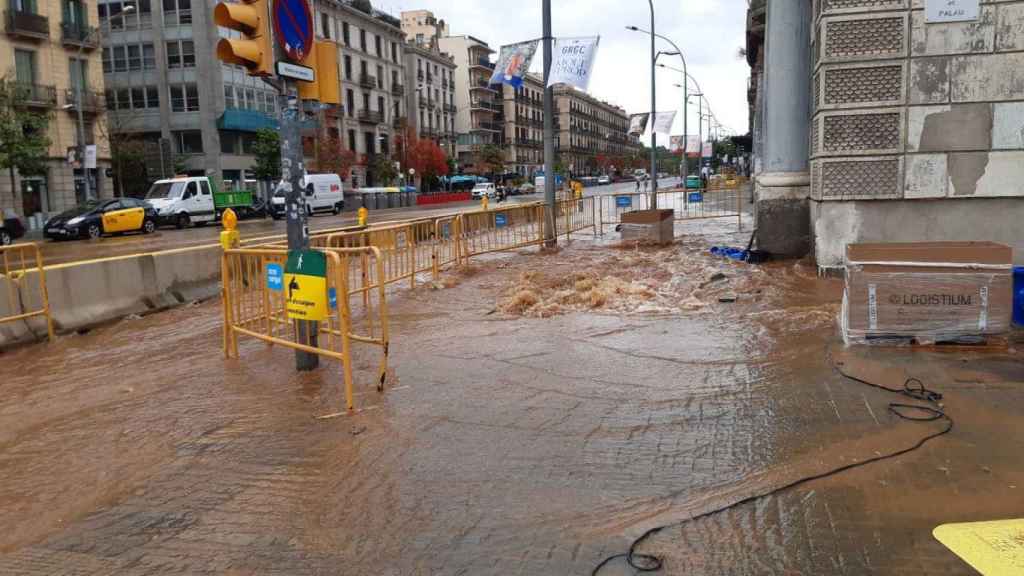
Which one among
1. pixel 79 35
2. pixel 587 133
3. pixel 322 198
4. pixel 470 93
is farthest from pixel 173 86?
pixel 587 133

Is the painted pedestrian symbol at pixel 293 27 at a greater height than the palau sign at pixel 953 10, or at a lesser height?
lesser

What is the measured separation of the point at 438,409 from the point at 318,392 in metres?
1.23

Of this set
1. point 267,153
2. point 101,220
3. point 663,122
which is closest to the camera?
point 101,220

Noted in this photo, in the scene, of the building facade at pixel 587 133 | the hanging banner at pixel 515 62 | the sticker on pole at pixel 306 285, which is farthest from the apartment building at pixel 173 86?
the building facade at pixel 587 133

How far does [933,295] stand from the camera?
7301mm

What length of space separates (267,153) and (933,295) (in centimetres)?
4990

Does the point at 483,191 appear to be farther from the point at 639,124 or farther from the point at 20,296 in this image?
the point at 20,296

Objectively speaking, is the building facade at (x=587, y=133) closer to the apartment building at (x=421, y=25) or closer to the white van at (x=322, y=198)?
the apartment building at (x=421, y=25)

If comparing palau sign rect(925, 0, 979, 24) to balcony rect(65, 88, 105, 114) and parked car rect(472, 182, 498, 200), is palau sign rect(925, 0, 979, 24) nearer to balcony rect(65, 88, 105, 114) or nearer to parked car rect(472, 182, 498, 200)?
balcony rect(65, 88, 105, 114)

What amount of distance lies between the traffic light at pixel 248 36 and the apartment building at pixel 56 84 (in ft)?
122

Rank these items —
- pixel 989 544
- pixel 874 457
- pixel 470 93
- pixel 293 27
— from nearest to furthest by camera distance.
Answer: pixel 989 544
pixel 874 457
pixel 293 27
pixel 470 93

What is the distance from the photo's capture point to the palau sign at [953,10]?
400 inches

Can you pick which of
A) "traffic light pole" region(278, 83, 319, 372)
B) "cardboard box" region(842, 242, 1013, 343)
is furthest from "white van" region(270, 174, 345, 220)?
"cardboard box" region(842, 242, 1013, 343)

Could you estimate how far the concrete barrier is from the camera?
9688 millimetres
